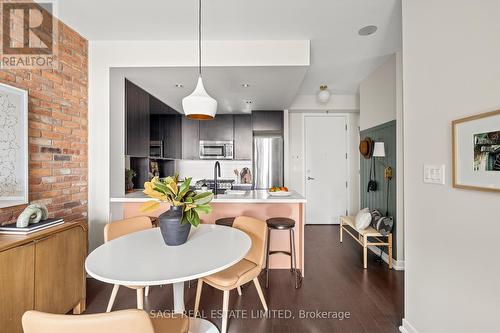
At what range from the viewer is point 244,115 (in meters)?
4.68

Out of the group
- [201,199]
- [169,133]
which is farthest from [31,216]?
[169,133]

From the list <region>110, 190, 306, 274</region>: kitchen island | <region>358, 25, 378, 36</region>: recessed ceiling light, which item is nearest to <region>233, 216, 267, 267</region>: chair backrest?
<region>110, 190, 306, 274</region>: kitchen island

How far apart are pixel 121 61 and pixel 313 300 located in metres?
3.18

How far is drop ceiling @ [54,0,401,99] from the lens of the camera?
1979 mm

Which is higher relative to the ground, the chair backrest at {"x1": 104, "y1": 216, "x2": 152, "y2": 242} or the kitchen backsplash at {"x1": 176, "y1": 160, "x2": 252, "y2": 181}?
the kitchen backsplash at {"x1": 176, "y1": 160, "x2": 252, "y2": 181}

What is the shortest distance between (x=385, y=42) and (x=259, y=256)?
265 centimetres

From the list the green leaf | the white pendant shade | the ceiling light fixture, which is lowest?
the green leaf

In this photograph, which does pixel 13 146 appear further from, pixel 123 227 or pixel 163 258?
pixel 163 258

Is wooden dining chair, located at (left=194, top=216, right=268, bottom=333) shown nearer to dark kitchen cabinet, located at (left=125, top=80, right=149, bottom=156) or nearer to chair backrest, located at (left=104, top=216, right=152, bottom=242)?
chair backrest, located at (left=104, top=216, right=152, bottom=242)

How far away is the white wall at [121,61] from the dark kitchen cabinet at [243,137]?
2.17 meters

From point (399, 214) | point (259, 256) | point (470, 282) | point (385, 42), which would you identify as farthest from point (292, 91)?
point (470, 282)

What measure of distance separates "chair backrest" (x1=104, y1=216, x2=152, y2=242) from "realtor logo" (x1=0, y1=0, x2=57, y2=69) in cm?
145

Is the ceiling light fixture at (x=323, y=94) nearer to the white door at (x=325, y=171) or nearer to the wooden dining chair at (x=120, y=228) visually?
the white door at (x=325, y=171)

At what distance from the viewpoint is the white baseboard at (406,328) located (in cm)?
168
